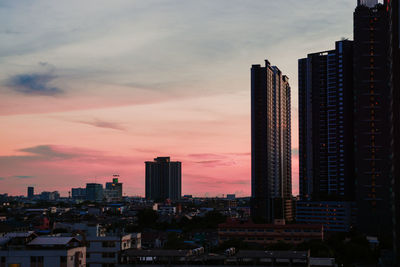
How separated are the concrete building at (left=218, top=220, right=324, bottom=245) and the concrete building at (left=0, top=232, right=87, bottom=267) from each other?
70224 millimetres

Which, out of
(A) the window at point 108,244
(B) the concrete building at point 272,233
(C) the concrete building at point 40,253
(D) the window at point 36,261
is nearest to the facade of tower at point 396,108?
(A) the window at point 108,244

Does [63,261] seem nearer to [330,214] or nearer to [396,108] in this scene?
[396,108]

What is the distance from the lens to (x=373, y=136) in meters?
145

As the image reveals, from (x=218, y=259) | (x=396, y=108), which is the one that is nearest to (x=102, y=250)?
(x=218, y=259)

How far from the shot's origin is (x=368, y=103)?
484 feet

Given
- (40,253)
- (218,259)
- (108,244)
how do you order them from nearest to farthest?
(218,259) < (40,253) < (108,244)

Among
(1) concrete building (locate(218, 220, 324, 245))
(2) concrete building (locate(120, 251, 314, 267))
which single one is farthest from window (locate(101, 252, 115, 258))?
(1) concrete building (locate(218, 220, 324, 245))

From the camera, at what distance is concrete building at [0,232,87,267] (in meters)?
63.8

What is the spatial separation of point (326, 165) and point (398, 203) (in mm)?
130066

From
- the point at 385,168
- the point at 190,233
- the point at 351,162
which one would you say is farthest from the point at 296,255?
Result: the point at 351,162

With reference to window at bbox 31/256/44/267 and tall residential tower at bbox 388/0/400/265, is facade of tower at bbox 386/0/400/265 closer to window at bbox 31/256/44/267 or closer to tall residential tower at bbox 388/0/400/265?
tall residential tower at bbox 388/0/400/265

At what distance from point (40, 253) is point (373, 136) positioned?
110 m

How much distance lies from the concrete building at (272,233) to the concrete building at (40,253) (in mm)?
70224

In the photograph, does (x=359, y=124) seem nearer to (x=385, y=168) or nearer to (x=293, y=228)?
(x=385, y=168)
